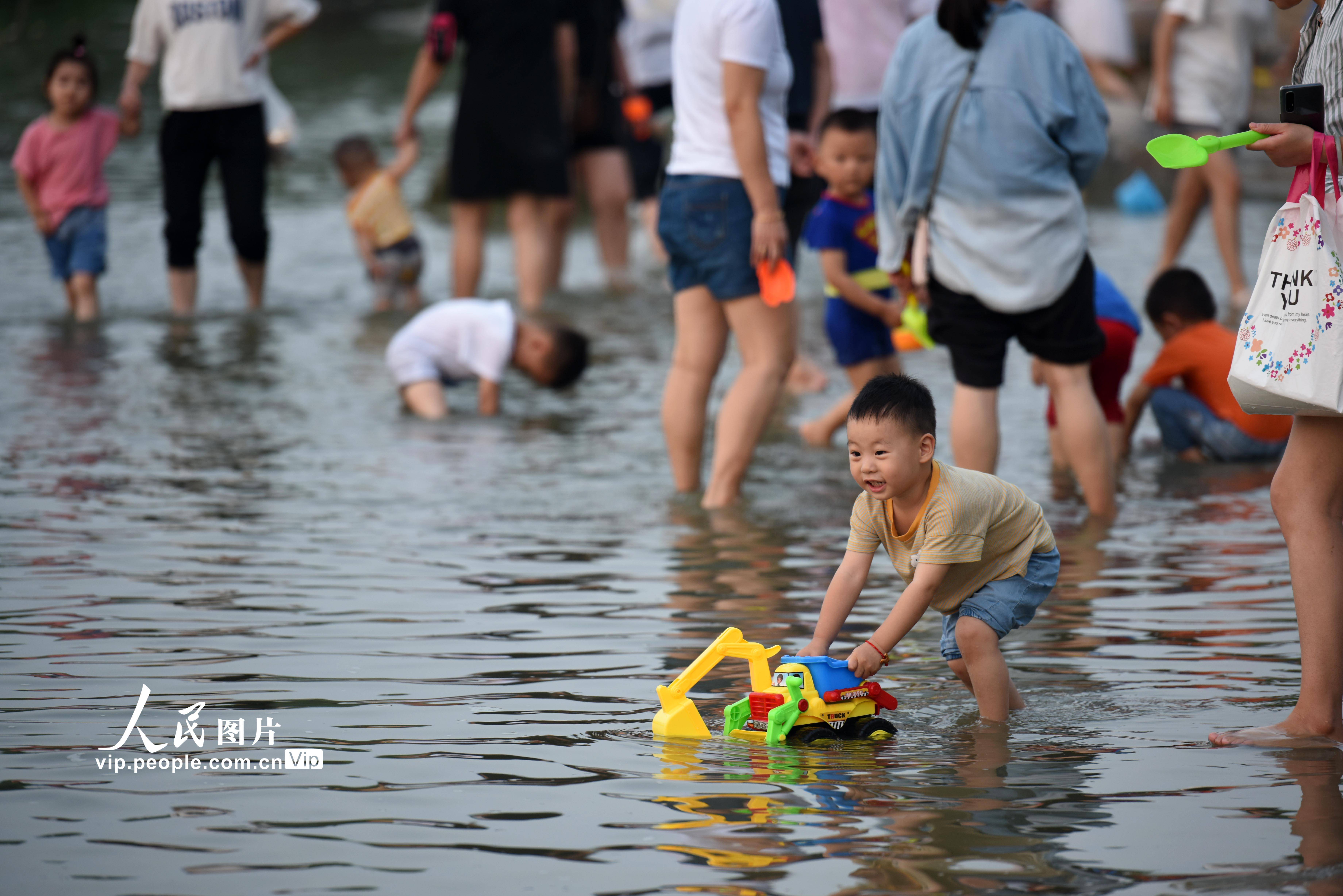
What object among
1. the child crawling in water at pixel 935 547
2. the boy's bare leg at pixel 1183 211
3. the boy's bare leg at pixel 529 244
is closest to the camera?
the child crawling in water at pixel 935 547

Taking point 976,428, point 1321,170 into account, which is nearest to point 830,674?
point 1321,170

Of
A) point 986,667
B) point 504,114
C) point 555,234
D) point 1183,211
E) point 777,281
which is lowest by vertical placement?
point 986,667

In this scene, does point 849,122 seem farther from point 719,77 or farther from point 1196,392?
point 1196,392

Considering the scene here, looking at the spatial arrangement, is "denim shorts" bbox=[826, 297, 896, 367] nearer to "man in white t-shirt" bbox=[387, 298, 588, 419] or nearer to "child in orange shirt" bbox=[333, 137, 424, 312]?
"man in white t-shirt" bbox=[387, 298, 588, 419]

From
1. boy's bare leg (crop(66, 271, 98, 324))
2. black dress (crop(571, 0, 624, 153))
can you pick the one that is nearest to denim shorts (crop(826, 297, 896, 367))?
black dress (crop(571, 0, 624, 153))

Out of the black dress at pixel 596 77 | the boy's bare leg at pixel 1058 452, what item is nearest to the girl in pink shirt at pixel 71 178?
the black dress at pixel 596 77

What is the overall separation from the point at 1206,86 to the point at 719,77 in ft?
16.6

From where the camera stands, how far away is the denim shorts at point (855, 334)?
6.87 m

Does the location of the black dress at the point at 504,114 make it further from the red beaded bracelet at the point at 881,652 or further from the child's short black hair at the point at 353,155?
the red beaded bracelet at the point at 881,652

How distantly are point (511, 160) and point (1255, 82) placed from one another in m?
10.3

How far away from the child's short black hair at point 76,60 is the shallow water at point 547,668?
105 inches

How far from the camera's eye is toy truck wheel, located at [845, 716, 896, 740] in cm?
348

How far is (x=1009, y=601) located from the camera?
3.67 m

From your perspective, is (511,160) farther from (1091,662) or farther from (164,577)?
(1091,662)
